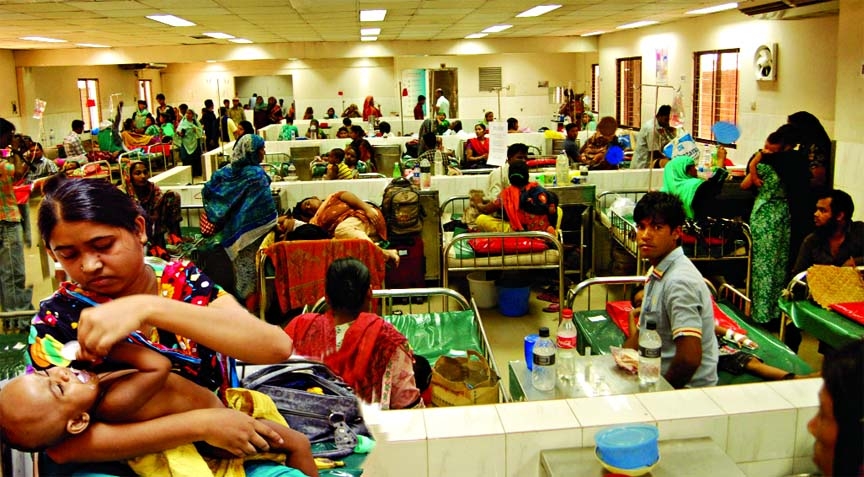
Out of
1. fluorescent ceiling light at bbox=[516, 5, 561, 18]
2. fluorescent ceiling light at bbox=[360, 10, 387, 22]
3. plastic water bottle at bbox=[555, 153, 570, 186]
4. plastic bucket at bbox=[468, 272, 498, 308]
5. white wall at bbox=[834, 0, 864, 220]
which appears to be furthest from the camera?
fluorescent ceiling light at bbox=[516, 5, 561, 18]

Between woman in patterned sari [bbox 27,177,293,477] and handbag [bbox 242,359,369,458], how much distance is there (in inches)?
10.2

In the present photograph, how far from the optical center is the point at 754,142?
970 cm

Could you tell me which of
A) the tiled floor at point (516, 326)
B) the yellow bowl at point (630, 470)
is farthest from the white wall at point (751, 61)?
the yellow bowl at point (630, 470)

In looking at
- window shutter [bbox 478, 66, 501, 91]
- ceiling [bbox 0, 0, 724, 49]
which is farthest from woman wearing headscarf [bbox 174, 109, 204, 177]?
window shutter [bbox 478, 66, 501, 91]

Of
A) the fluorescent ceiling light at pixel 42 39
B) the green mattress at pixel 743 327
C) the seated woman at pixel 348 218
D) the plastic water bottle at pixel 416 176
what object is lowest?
the green mattress at pixel 743 327

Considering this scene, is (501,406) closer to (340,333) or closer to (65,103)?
(340,333)

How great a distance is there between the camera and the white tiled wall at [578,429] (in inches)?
74.2

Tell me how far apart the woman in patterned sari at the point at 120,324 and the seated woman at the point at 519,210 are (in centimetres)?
444

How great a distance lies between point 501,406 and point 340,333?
1130 mm

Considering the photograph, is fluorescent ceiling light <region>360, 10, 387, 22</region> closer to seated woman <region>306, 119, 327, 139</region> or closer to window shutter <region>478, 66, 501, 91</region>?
seated woman <region>306, 119, 327, 139</region>

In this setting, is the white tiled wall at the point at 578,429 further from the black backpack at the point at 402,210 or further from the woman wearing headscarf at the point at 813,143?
the woman wearing headscarf at the point at 813,143

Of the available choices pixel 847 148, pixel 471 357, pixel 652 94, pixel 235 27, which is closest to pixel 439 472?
pixel 471 357

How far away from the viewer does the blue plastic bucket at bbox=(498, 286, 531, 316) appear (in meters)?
6.04

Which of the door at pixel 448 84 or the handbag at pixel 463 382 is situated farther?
the door at pixel 448 84
